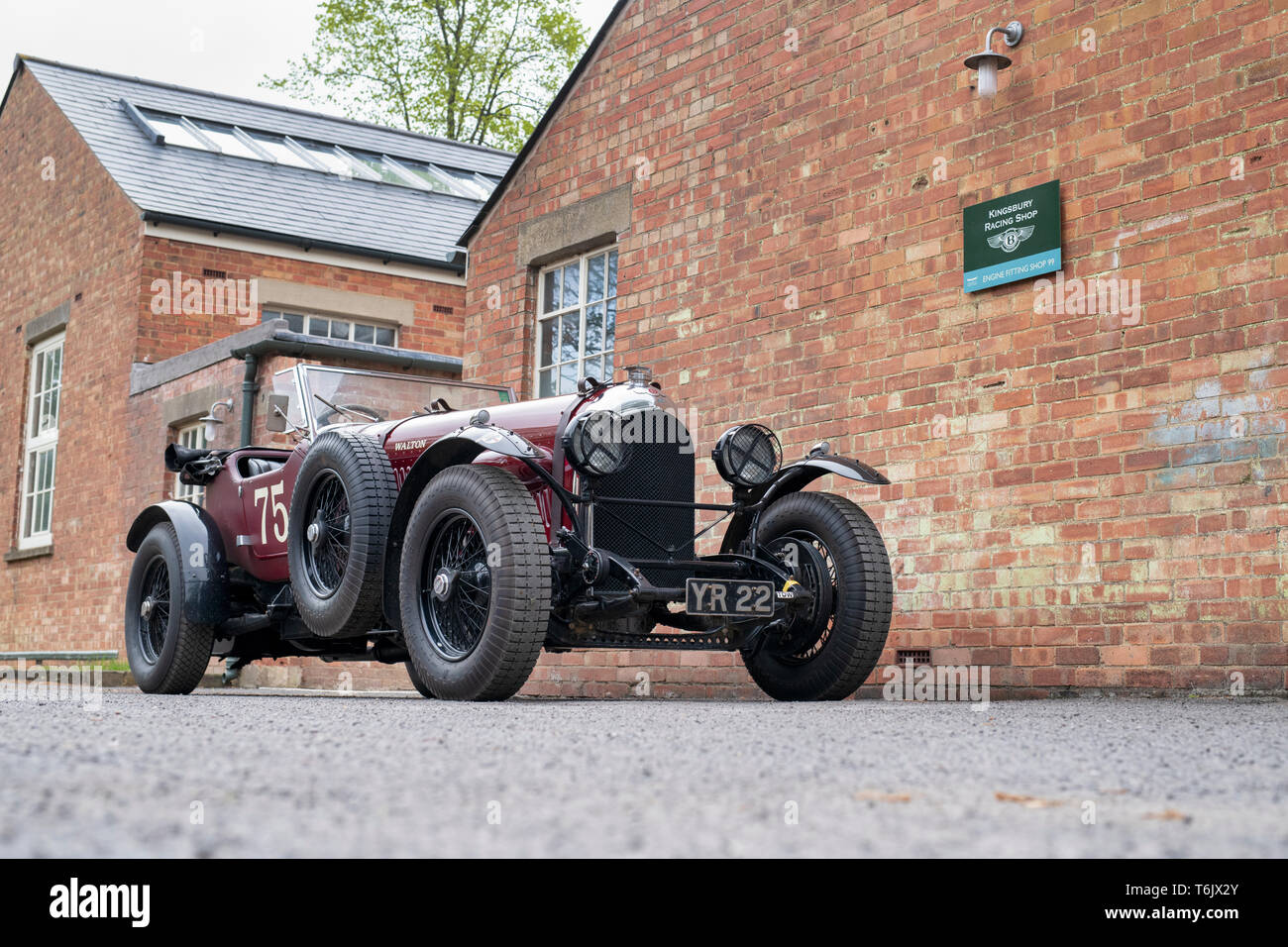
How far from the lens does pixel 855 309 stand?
318 inches

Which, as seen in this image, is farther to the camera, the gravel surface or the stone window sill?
the stone window sill

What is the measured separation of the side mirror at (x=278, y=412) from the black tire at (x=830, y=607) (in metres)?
3.00

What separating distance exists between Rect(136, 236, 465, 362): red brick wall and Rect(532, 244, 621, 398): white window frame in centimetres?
632

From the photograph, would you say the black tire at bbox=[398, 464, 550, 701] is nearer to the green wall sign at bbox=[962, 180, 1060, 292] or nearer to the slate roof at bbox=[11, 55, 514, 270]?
the green wall sign at bbox=[962, 180, 1060, 292]

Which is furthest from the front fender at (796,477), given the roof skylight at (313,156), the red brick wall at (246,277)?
the roof skylight at (313,156)

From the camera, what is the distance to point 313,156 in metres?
19.6

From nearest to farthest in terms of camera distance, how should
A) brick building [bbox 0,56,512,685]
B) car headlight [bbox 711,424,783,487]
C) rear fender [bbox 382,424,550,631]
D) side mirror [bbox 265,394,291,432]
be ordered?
rear fender [bbox 382,424,550,631], car headlight [bbox 711,424,783,487], side mirror [bbox 265,394,291,432], brick building [bbox 0,56,512,685]

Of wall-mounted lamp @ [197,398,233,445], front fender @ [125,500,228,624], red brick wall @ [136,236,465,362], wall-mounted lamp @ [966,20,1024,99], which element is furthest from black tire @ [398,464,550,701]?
red brick wall @ [136,236,465,362]

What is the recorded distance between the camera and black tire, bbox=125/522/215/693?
7355 mm

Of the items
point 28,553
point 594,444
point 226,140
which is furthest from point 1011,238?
point 226,140

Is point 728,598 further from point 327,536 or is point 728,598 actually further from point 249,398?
point 249,398

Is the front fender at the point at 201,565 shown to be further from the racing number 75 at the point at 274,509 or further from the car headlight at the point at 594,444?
the car headlight at the point at 594,444
